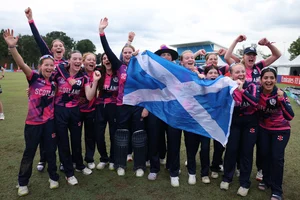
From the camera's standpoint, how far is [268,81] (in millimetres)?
3422

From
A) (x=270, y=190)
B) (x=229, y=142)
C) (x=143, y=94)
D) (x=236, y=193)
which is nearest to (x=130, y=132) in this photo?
(x=143, y=94)

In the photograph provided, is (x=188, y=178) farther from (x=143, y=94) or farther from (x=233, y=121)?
(x=143, y=94)

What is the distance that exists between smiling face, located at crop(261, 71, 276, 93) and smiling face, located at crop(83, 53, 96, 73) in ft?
9.28

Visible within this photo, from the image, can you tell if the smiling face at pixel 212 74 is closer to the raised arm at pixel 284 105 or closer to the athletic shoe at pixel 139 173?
the raised arm at pixel 284 105

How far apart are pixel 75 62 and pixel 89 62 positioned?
49 cm

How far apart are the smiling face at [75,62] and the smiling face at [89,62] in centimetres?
41

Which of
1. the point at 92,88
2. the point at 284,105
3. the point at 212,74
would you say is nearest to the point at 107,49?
the point at 92,88

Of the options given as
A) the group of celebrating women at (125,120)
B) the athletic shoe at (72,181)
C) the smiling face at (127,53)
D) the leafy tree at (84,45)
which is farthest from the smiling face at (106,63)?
the leafy tree at (84,45)

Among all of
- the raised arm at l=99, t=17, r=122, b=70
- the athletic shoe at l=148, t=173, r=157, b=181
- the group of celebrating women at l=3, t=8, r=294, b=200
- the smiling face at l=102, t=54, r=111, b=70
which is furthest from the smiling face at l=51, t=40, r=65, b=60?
the athletic shoe at l=148, t=173, r=157, b=181

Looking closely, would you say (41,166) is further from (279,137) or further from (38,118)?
(279,137)

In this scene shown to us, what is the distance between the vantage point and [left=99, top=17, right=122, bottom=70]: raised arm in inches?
157

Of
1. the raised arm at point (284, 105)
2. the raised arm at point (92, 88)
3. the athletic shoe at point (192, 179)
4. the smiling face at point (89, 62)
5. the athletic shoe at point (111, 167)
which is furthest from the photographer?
the athletic shoe at point (111, 167)

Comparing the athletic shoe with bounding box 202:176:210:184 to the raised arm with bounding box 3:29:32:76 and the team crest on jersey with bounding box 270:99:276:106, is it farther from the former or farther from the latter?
the raised arm with bounding box 3:29:32:76

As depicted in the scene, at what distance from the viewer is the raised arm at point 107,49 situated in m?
3.99
